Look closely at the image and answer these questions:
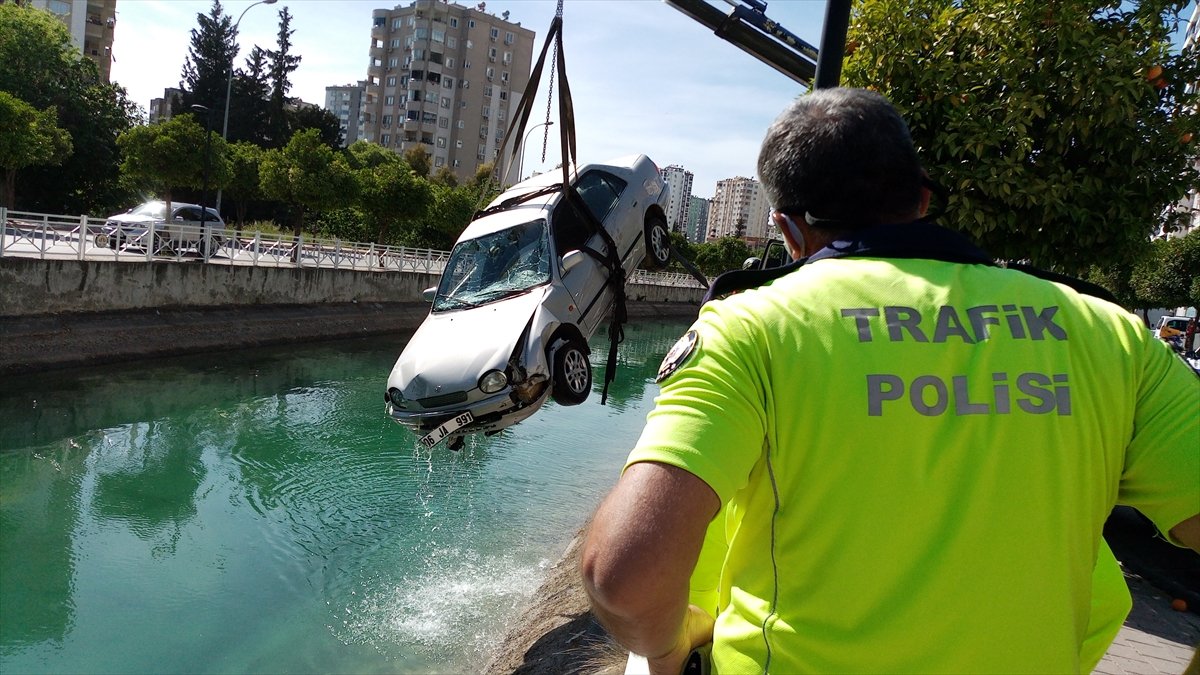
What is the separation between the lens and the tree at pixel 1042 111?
5.45m

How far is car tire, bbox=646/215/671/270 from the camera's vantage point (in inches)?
373

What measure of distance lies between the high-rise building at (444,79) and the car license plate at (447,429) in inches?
2863

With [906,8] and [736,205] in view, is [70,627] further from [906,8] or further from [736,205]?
[736,205]

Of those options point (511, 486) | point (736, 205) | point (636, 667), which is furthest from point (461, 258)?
point (736, 205)

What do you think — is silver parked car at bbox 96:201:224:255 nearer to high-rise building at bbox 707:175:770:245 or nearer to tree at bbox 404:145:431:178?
tree at bbox 404:145:431:178

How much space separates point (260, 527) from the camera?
30.0 ft

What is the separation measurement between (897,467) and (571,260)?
6.97m

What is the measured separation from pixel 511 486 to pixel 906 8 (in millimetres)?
7496

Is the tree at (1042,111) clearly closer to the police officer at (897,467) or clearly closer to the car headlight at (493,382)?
the car headlight at (493,382)

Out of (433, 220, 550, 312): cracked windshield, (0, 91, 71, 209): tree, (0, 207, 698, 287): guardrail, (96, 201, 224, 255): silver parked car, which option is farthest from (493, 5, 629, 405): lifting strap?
(0, 91, 71, 209): tree

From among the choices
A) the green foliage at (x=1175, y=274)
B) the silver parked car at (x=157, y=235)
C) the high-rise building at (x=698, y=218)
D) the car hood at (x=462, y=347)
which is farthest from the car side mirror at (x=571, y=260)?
the high-rise building at (x=698, y=218)

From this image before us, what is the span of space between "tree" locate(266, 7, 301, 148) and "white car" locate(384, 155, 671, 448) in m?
52.8

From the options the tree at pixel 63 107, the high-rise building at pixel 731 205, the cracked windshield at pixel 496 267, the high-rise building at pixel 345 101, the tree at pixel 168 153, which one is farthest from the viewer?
the high-rise building at pixel 731 205

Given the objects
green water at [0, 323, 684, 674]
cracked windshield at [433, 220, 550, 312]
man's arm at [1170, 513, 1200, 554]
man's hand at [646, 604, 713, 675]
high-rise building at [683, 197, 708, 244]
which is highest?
high-rise building at [683, 197, 708, 244]
